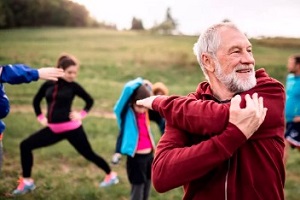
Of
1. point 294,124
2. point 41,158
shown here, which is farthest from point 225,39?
point 41,158

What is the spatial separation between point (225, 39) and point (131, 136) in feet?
9.61

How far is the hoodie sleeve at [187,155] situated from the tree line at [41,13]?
19.8 metres

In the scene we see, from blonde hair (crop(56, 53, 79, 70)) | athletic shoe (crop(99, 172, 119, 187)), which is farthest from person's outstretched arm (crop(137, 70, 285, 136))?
athletic shoe (crop(99, 172, 119, 187))

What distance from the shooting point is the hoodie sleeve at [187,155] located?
155 cm

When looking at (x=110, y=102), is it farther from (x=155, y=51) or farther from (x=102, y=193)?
(x=155, y=51)

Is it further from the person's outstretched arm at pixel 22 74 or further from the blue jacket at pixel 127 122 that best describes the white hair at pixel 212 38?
the blue jacket at pixel 127 122

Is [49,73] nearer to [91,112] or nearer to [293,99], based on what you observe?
[293,99]

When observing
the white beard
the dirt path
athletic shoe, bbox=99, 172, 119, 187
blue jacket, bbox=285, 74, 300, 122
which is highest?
the white beard

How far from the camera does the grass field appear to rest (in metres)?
6.03

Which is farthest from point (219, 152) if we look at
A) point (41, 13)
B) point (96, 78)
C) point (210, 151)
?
point (41, 13)

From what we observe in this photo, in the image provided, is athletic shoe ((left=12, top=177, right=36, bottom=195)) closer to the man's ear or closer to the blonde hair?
the blonde hair

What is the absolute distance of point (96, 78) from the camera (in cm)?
1869

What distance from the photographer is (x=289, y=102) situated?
6.47 meters

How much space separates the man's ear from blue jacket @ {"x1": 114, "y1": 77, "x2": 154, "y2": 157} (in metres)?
2.67
